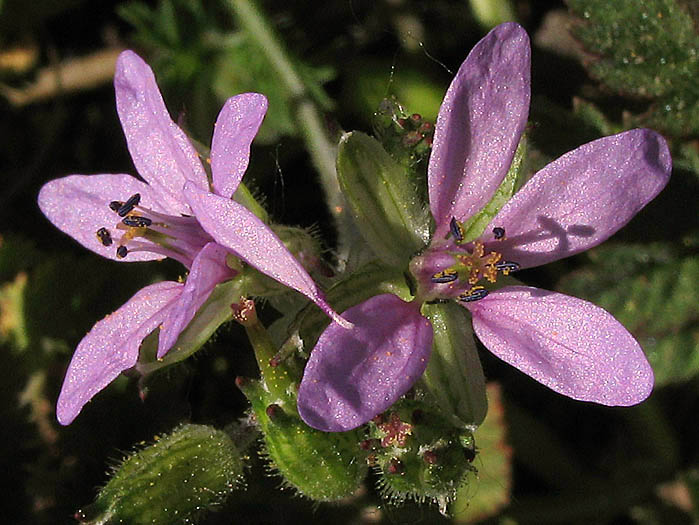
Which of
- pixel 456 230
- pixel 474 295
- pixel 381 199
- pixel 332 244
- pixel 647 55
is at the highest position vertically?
pixel 381 199

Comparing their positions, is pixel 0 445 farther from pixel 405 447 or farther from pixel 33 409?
pixel 405 447

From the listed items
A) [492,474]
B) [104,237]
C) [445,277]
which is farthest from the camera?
[492,474]

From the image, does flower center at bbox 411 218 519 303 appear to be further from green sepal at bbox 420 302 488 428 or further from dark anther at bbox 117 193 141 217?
dark anther at bbox 117 193 141 217

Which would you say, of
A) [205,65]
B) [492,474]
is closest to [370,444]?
[492,474]

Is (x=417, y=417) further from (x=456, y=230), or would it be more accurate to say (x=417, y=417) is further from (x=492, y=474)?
(x=492, y=474)

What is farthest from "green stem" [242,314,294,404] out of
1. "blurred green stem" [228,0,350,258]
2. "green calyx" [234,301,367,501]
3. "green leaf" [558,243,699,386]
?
"green leaf" [558,243,699,386]

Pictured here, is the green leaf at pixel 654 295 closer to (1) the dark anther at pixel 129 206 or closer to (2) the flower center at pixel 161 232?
(2) the flower center at pixel 161 232
